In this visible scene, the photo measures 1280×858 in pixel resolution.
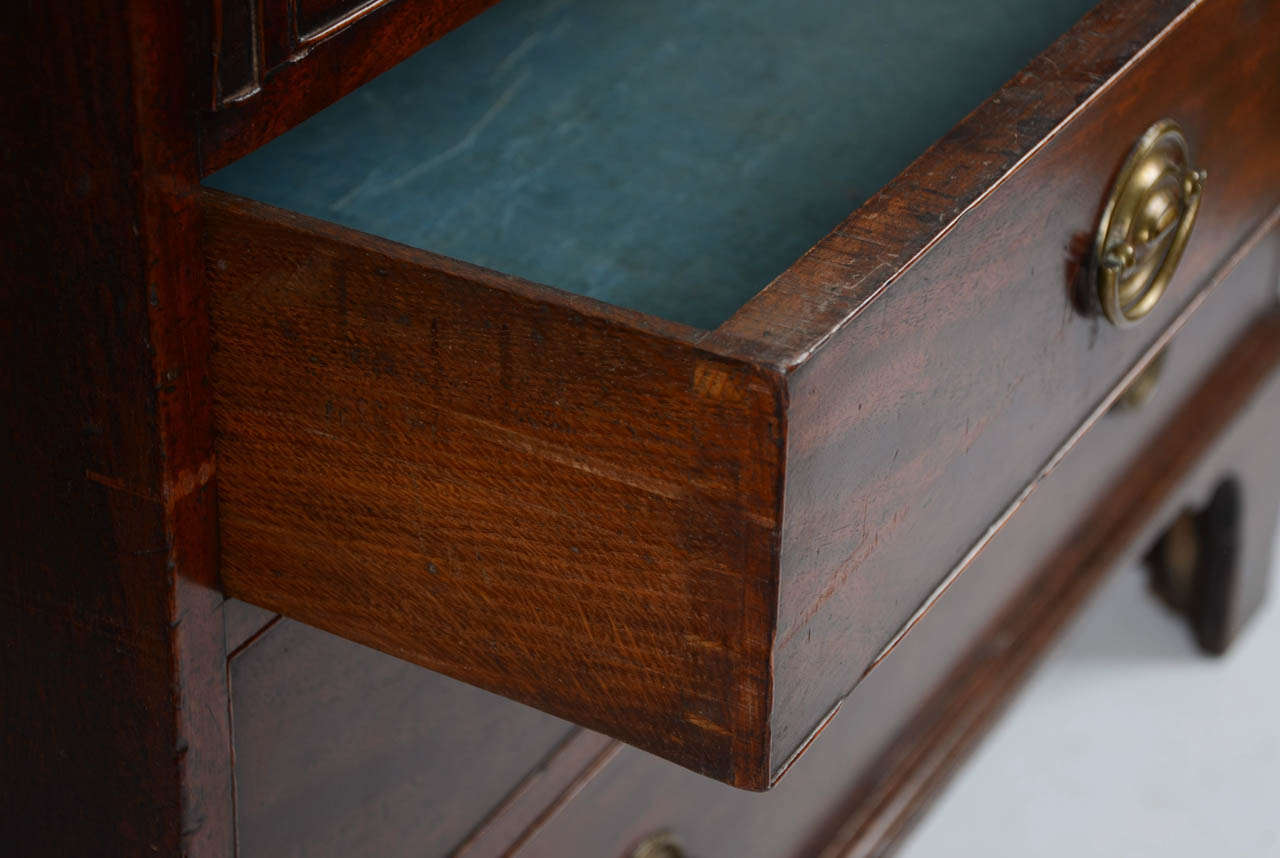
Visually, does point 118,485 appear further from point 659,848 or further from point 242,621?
point 659,848

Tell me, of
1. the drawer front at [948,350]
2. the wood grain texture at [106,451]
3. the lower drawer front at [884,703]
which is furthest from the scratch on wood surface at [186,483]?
the lower drawer front at [884,703]

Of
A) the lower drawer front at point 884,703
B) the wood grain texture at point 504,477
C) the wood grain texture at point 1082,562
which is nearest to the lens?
the wood grain texture at point 504,477

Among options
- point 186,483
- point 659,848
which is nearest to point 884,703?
point 659,848

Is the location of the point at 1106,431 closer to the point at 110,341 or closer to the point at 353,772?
the point at 353,772

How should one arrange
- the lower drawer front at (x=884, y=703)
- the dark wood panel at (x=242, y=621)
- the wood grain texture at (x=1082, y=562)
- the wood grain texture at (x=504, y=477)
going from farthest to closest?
the wood grain texture at (x=1082, y=562), the lower drawer front at (x=884, y=703), the dark wood panel at (x=242, y=621), the wood grain texture at (x=504, y=477)

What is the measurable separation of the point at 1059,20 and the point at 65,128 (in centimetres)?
39

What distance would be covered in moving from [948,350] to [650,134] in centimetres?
14

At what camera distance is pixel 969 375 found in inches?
21.8

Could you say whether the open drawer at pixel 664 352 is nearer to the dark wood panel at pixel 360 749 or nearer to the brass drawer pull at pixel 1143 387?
the dark wood panel at pixel 360 749

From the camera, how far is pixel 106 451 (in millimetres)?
532

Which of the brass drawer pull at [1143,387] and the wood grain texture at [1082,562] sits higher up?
the brass drawer pull at [1143,387]

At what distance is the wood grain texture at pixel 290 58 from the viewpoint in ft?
1.62

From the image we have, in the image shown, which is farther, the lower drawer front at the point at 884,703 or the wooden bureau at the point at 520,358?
the lower drawer front at the point at 884,703

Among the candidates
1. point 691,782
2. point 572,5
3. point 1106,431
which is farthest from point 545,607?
point 1106,431
